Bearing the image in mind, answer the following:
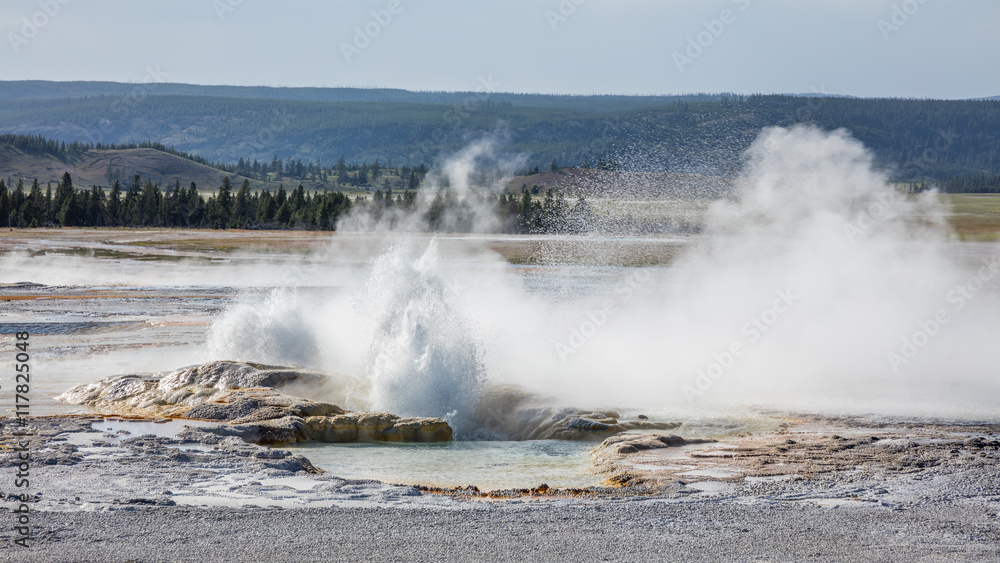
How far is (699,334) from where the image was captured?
22.5 m

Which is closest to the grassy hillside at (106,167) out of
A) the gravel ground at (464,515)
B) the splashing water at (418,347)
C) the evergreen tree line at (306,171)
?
the evergreen tree line at (306,171)

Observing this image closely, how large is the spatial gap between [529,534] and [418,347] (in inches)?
322

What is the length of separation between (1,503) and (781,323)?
62.7 ft

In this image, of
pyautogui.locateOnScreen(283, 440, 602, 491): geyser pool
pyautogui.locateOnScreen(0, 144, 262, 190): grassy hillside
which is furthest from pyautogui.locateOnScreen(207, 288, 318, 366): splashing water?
pyautogui.locateOnScreen(0, 144, 262, 190): grassy hillside

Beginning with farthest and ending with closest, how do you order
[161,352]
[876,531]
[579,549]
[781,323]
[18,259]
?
[18,259] → [781,323] → [161,352] → [876,531] → [579,549]

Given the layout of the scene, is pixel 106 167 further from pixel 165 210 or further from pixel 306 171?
pixel 165 210

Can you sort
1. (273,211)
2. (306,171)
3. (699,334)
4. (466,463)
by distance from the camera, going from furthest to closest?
(306,171)
(273,211)
(699,334)
(466,463)

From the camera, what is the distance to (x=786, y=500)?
33.1 feet

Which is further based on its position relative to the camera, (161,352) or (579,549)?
(161,352)

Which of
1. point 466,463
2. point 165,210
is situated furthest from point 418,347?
point 165,210

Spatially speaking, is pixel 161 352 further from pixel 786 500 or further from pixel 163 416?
pixel 786 500

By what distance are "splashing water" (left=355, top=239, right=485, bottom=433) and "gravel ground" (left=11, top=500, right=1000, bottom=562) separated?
5.99 m

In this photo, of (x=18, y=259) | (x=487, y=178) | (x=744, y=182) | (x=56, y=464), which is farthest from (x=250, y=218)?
(x=56, y=464)

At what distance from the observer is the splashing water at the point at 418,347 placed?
622 inches
